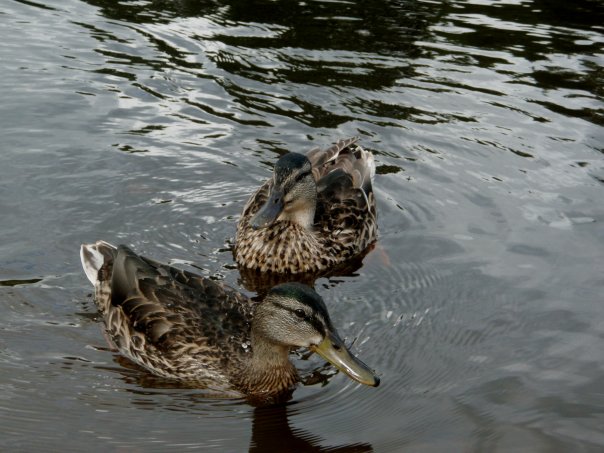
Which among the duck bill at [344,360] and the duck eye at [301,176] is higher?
the duck eye at [301,176]

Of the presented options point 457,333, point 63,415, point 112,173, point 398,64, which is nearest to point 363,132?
point 398,64

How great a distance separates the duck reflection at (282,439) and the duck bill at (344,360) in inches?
17.0

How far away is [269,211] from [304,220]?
24.3 inches

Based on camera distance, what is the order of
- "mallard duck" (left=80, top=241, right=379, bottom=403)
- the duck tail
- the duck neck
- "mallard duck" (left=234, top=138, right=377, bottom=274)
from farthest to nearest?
"mallard duck" (left=234, top=138, right=377, bottom=274) → the duck tail → the duck neck → "mallard duck" (left=80, top=241, right=379, bottom=403)

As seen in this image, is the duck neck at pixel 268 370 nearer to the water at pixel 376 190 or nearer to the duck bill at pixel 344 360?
the water at pixel 376 190

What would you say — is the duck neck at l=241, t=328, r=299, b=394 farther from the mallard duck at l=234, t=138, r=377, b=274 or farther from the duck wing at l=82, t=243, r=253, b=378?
the mallard duck at l=234, t=138, r=377, b=274

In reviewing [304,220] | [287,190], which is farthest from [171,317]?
[304,220]

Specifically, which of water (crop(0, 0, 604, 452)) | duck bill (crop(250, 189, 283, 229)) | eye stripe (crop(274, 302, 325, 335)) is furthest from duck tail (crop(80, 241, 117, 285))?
eye stripe (crop(274, 302, 325, 335))

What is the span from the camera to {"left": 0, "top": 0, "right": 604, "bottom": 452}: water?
6.93 metres

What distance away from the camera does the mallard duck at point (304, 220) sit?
30.5ft

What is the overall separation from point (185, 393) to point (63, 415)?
2.92 feet

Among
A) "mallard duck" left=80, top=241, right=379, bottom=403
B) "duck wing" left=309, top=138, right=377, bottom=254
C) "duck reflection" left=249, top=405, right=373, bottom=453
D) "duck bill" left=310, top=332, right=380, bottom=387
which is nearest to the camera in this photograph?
"duck reflection" left=249, top=405, right=373, bottom=453

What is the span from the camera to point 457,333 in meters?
7.94

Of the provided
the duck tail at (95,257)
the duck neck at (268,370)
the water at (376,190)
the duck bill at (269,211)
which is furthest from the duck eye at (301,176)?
the duck neck at (268,370)
